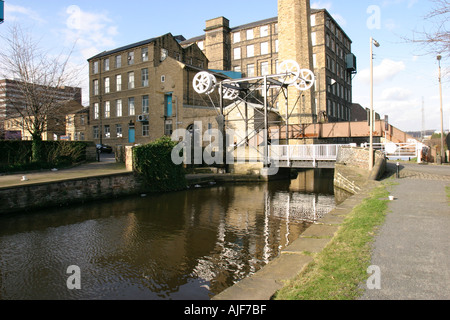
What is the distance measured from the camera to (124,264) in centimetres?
626

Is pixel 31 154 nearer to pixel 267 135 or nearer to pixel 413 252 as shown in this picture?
pixel 267 135

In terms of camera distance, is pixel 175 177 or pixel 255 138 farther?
pixel 255 138

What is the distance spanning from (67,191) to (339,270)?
11.9 m

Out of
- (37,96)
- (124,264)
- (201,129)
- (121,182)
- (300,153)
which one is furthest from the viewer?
(201,129)

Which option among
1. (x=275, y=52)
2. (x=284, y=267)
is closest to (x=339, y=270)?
(x=284, y=267)

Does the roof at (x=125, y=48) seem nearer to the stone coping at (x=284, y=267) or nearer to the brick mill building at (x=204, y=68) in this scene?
the brick mill building at (x=204, y=68)

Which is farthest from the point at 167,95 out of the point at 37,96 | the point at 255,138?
the point at 37,96

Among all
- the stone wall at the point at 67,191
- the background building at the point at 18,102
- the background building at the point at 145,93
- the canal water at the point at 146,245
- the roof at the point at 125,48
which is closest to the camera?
the canal water at the point at 146,245

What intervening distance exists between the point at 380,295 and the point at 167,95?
31.8 m

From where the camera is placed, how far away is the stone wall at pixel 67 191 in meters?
11.0

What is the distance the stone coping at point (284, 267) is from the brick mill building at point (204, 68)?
65.0 ft

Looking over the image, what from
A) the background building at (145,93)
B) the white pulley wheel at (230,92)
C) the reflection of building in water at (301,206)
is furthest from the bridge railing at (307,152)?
the background building at (145,93)

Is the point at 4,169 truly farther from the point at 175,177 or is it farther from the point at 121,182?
the point at 175,177

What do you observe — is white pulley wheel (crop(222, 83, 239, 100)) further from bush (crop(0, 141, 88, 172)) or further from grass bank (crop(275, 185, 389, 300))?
grass bank (crop(275, 185, 389, 300))
